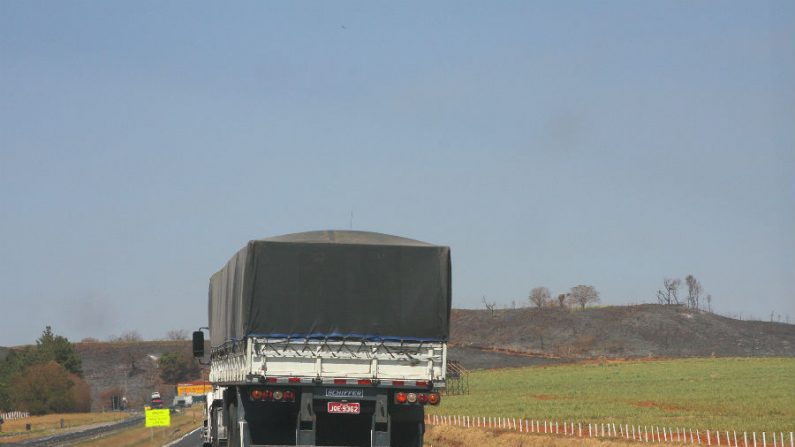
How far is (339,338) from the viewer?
2195 centimetres

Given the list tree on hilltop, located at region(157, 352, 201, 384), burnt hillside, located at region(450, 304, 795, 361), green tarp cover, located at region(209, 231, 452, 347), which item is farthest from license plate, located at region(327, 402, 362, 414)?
tree on hilltop, located at region(157, 352, 201, 384)

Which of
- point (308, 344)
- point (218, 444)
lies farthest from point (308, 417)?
point (218, 444)

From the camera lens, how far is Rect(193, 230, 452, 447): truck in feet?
71.5

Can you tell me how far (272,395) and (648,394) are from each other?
65.8m

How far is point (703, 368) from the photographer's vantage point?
117m

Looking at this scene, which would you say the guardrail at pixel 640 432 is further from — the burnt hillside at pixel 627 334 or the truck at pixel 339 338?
the burnt hillside at pixel 627 334

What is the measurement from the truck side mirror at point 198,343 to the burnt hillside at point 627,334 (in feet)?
459

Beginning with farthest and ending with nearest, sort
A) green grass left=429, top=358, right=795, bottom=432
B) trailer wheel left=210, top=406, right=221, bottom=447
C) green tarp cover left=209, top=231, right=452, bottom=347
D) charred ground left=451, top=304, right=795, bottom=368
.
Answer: charred ground left=451, top=304, right=795, bottom=368 < green grass left=429, top=358, right=795, bottom=432 < trailer wheel left=210, top=406, right=221, bottom=447 < green tarp cover left=209, top=231, right=452, bottom=347

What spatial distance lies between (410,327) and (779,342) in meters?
158

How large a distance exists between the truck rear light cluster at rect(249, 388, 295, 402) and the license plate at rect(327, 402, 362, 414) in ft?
2.31

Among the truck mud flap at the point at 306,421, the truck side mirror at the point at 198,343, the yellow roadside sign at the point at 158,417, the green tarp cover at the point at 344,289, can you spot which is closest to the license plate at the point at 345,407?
the truck mud flap at the point at 306,421

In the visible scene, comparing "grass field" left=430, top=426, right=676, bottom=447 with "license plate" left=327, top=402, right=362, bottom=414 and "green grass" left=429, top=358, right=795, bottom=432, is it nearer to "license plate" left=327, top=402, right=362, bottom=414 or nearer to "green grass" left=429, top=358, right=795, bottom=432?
"green grass" left=429, top=358, right=795, bottom=432

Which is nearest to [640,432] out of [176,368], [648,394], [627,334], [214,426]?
[214,426]

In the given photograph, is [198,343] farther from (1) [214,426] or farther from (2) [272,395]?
(2) [272,395]
